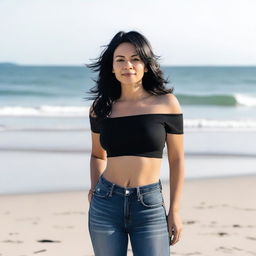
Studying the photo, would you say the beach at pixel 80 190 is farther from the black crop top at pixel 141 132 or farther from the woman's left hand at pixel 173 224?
the black crop top at pixel 141 132

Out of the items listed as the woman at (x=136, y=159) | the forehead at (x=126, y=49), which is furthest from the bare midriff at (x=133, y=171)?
the forehead at (x=126, y=49)

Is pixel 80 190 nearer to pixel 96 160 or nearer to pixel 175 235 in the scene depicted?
pixel 96 160

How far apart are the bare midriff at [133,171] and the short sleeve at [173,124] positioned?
168 mm

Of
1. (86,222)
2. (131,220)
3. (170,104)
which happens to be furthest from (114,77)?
(86,222)

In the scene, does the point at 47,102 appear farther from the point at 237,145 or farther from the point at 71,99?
the point at 237,145

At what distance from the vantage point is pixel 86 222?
6949 mm

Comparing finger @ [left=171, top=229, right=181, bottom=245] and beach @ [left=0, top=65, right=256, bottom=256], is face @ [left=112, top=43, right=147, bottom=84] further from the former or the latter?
beach @ [left=0, top=65, right=256, bottom=256]

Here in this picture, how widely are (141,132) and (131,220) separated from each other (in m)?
0.43

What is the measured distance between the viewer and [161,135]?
335 cm

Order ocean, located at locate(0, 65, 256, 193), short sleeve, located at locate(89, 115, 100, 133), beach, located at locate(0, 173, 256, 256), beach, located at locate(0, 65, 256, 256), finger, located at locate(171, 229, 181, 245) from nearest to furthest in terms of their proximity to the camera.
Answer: finger, located at locate(171, 229, 181, 245) < short sleeve, located at locate(89, 115, 100, 133) < beach, located at locate(0, 173, 256, 256) < beach, located at locate(0, 65, 256, 256) < ocean, located at locate(0, 65, 256, 193)

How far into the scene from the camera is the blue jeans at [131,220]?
327 centimetres

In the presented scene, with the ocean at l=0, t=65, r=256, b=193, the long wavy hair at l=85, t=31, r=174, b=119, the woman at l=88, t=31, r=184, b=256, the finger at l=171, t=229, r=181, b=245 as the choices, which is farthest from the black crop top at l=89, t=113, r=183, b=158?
the ocean at l=0, t=65, r=256, b=193

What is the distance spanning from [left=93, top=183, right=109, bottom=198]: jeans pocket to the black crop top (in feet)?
0.55

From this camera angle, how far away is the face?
11.1 ft
